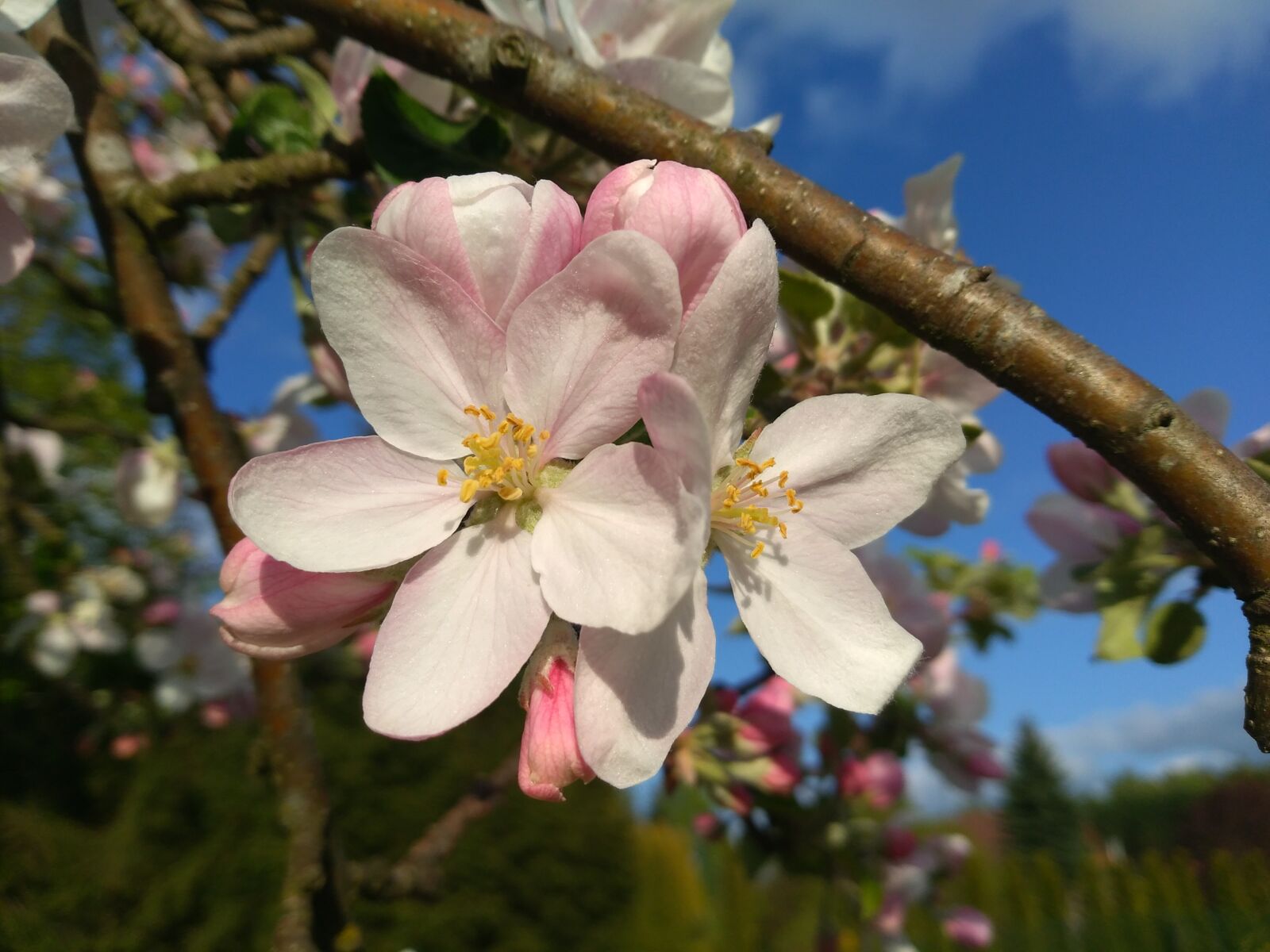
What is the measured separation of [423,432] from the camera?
671 millimetres

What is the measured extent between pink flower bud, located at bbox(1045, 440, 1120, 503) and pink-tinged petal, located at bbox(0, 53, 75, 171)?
1373 millimetres

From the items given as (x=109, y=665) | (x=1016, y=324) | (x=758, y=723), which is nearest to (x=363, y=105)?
(x=1016, y=324)

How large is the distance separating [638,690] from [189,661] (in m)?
3.16

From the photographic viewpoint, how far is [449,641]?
60cm

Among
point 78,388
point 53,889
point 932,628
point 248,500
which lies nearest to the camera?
point 248,500

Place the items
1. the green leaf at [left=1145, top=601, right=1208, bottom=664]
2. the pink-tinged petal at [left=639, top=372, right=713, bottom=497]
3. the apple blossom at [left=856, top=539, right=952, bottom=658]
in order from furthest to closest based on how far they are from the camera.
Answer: the apple blossom at [left=856, top=539, right=952, bottom=658] < the green leaf at [left=1145, top=601, right=1208, bottom=664] < the pink-tinged petal at [left=639, top=372, right=713, bottom=497]

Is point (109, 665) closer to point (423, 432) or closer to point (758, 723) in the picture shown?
point (758, 723)

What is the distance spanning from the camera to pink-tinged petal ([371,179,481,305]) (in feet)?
1.98

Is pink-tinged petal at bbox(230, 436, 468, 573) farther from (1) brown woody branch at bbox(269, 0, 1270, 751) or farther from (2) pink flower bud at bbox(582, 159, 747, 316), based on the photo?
(1) brown woody branch at bbox(269, 0, 1270, 751)

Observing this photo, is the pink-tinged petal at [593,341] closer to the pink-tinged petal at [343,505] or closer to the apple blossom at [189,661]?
the pink-tinged petal at [343,505]

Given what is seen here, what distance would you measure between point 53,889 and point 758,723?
430 centimetres

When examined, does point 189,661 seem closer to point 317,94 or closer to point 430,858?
→ point 430,858

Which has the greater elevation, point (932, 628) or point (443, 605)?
point (932, 628)

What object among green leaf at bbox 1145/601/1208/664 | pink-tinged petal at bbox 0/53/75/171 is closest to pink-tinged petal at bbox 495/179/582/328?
pink-tinged petal at bbox 0/53/75/171
